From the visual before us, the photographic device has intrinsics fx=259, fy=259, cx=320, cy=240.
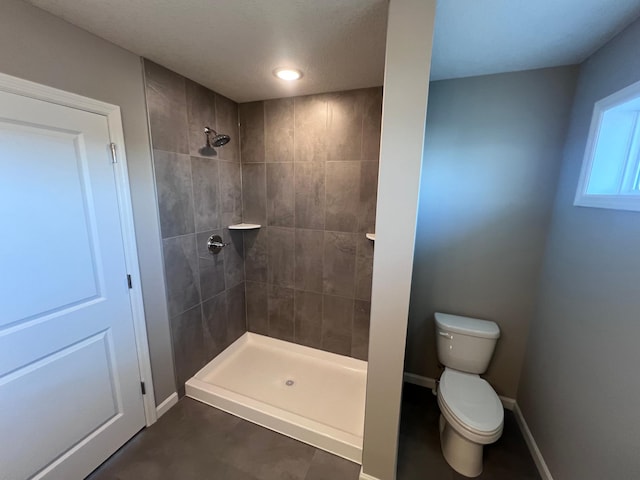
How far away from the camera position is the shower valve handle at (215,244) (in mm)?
2189

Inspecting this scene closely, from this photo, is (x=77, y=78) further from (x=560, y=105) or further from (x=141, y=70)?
(x=560, y=105)

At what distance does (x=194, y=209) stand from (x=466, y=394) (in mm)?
2268

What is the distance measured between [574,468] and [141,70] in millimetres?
3175

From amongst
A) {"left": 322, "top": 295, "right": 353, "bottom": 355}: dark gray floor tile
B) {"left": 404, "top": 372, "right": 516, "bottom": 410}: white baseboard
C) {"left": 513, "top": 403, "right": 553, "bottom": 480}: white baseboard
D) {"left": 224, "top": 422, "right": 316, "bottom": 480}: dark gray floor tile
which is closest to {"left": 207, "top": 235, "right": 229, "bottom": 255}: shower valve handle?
{"left": 322, "top": 295, "right": 353, "bottom": 355}: dark gray floor tile

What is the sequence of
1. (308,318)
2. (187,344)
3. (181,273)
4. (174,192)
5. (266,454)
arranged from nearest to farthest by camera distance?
(266,454)
(174,192)
(181,273)
(187,344)
(308,318)

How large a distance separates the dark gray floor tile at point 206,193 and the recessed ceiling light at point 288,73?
2.79ft

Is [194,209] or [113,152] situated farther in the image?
[194,209]

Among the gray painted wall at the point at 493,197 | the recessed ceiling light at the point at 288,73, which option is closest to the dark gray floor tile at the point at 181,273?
the recessed ceiling light at the point at 288,73

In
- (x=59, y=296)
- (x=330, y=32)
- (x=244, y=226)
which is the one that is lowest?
(x=59, y=296)

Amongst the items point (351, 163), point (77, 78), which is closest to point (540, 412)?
point (351, 163)

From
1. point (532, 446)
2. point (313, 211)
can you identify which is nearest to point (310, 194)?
point (313, 211)

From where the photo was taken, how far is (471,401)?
5.11ft

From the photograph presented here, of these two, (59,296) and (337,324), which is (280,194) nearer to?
(337,324)

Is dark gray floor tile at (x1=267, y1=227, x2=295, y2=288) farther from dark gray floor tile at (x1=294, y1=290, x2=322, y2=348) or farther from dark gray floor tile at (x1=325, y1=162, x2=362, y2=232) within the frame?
dark gray floor tile at (x1=325, y1=162, x2=362, y2=232)
